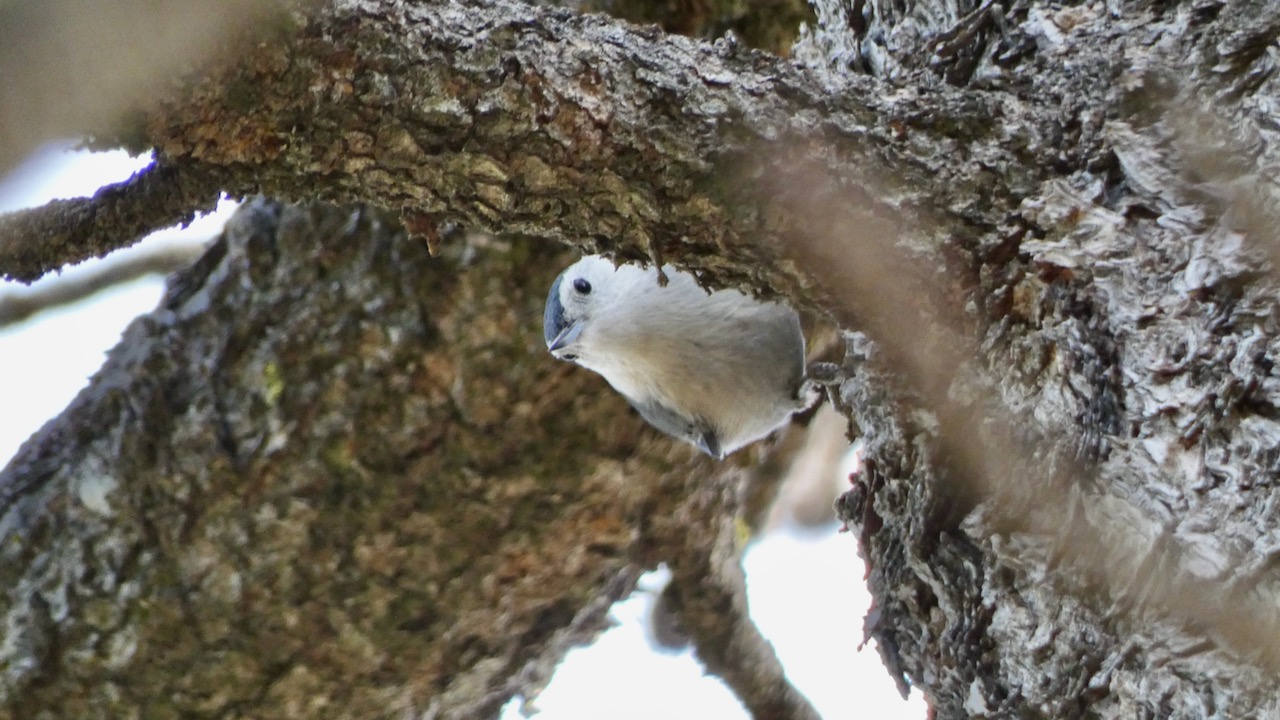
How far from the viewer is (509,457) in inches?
84.2

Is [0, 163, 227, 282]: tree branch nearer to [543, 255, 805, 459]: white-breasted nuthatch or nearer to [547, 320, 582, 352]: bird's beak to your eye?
[547, 320, 582, 352]: bird's beak

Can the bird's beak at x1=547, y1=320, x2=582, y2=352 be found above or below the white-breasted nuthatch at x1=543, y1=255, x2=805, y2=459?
above

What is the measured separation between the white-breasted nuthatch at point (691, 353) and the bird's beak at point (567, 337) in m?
0.08

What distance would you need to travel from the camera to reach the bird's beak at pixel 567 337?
2055 mm

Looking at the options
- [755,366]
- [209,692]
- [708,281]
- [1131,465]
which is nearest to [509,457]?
[755,366]

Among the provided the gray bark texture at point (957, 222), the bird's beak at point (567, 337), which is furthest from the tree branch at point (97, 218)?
the bird's beak at point (567, 337)

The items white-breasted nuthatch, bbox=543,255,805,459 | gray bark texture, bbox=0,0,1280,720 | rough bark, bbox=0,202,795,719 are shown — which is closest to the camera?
gray bark texture, bbox=0,0,1280,720

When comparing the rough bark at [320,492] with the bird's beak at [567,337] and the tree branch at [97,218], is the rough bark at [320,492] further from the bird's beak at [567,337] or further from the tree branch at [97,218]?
the tree branch at [97,218]

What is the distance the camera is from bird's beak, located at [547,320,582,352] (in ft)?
6.74

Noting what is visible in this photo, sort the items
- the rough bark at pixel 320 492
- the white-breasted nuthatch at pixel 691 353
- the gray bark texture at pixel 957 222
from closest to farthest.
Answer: the gray bark texture at pixel 957 222 → the rough bark at pixel 320 492 → the white-breasted nuthatch at pixel 691 353

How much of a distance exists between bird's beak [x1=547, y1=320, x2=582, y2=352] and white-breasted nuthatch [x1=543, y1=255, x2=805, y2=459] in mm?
75

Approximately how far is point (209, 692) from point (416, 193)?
1291 millimetres

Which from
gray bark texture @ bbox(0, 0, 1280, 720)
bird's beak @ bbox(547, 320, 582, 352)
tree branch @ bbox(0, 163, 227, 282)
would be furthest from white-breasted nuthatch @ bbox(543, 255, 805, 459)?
tree branch @ bbox(0, 163, 227, 282)

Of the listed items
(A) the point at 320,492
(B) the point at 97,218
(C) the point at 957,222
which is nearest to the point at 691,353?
(A) the point at 320,492
